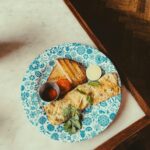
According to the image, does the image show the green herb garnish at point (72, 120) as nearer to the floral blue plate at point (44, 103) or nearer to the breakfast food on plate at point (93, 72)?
the floral blue plate at point (44, 103)

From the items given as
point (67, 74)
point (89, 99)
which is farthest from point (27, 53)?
point (89, 99)

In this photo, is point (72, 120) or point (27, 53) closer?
point (72, 120)

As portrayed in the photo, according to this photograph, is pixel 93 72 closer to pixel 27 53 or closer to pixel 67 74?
pixel 67 74

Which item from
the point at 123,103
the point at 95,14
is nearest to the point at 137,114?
the point at 123,103

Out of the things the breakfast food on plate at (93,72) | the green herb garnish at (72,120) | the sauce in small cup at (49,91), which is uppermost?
the sauce in small cup at (49,91)

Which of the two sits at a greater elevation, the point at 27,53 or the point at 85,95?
the point at 27,53

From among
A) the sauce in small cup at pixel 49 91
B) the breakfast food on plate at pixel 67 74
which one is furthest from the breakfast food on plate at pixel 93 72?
the sauce in small cup at pixel 49 91

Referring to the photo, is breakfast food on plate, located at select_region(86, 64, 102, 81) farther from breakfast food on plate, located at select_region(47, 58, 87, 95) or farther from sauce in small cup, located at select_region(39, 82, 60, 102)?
sauce in small cup, located at select_region(39, 82, 60, 102)
